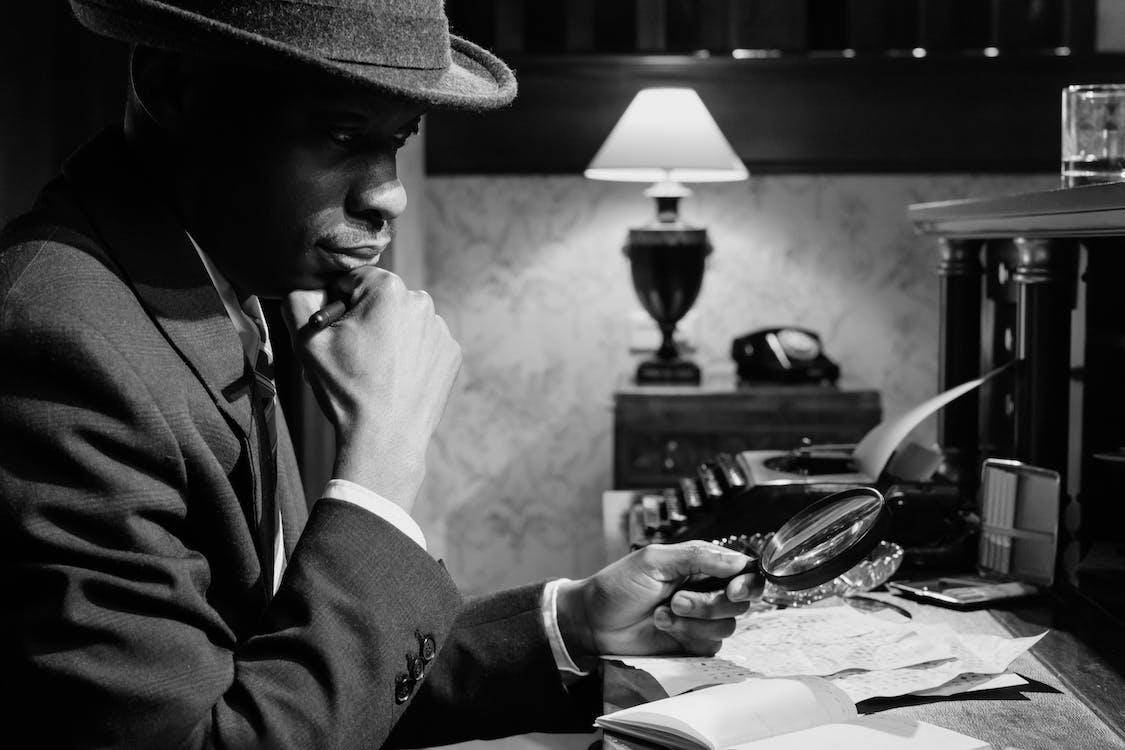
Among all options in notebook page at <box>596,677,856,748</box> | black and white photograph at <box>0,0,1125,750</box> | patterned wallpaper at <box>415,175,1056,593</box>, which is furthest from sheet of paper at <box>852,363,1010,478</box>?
patterned wallpaper at <box>415,175,1056,593</box>

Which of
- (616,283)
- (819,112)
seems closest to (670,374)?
(616,283)

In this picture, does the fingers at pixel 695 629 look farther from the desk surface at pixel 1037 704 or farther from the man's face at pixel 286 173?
the man's face at pixel 286 173

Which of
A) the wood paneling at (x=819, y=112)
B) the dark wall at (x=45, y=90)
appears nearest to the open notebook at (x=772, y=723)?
the dark wall at (x=45, y=90)

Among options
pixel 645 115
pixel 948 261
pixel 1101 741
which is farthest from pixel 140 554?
pixel 645 115

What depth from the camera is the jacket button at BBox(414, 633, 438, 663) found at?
1.12 metres

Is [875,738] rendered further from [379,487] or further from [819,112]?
[819,112]

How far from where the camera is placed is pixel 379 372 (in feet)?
4.01

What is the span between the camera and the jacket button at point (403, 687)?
1.10 m

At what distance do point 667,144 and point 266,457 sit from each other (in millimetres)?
2365

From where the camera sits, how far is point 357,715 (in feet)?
3.48

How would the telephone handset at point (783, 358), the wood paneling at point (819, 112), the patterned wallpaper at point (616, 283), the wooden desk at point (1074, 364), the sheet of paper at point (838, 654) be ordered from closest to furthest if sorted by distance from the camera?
1. the sheet of paper at point (838, 654)
2. the wooden desk at point (1074, 364)
3. the telephone handset at point (783, 358)
4. the wood paneling at point (819, 112)
5. the patterned wallpaper at point (616, 283)

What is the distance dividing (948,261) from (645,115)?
1.58 m

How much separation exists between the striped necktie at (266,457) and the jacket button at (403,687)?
0.20 m

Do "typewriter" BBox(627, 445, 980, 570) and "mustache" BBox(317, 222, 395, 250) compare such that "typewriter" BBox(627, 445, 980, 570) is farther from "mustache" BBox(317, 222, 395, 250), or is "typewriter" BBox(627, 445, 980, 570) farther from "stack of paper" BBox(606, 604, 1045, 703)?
"mustache" BBox(317, 222, 395, 250)
